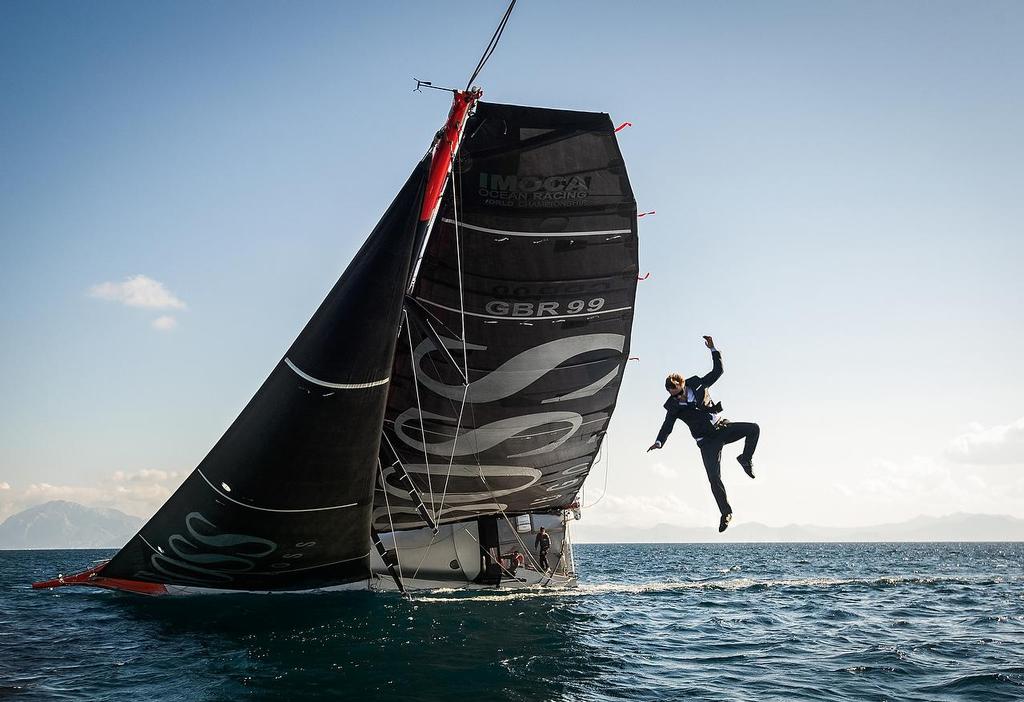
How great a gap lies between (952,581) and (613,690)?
3241 cm

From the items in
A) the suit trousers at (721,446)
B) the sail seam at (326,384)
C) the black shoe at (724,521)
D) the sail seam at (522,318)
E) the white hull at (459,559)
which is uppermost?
the sail seam at (522,318)

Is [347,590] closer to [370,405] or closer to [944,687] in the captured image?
[370,405]

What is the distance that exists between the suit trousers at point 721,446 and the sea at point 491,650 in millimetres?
3287

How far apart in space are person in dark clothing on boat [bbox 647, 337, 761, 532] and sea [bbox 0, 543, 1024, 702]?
3.50 m

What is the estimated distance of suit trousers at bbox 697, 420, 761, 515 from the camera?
25.4 ft

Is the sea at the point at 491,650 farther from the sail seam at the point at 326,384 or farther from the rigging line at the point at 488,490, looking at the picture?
the sail seam at the point at 326,384

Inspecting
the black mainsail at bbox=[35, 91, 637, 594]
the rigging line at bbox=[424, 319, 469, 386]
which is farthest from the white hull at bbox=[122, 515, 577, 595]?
the rigging line at bbox=[424, 319, 469, 386]

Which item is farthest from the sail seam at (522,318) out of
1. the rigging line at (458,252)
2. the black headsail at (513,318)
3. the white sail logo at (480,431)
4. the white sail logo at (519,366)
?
the white sail logo at (480,431)

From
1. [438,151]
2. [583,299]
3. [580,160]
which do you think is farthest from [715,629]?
[438,151]

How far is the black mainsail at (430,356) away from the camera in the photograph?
11.6m

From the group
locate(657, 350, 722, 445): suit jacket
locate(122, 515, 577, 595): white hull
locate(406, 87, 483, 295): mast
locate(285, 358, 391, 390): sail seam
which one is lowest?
locate(122, 515, 577, 595): white hull

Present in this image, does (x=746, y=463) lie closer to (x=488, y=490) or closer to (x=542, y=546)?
(x=488, y=490)

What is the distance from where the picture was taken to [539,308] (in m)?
13.2

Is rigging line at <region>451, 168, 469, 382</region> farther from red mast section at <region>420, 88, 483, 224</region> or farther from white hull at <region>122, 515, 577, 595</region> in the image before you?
white hull at <region>122, 515, 577, 595</region>
